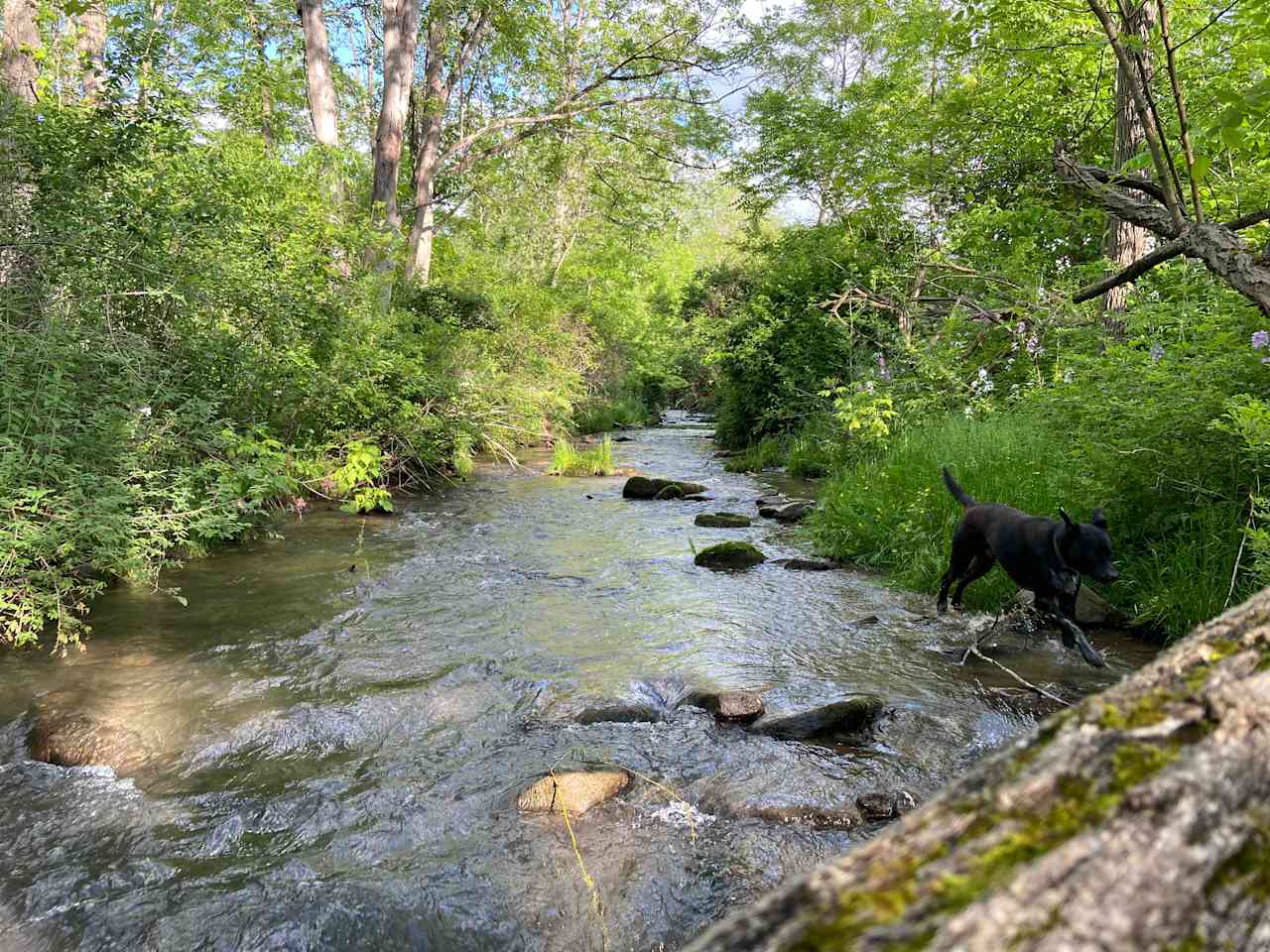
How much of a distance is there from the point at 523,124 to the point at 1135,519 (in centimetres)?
1822

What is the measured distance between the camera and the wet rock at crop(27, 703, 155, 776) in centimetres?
455

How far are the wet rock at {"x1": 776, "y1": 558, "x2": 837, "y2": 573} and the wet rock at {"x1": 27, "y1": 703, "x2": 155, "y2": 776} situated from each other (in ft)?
22.0

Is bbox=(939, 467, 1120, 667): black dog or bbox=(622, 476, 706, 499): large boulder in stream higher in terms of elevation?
bbox=(939, 467, 1120, 667): black dog

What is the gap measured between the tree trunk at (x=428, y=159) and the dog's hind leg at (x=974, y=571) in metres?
14.4

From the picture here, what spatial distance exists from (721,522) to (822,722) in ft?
22.7

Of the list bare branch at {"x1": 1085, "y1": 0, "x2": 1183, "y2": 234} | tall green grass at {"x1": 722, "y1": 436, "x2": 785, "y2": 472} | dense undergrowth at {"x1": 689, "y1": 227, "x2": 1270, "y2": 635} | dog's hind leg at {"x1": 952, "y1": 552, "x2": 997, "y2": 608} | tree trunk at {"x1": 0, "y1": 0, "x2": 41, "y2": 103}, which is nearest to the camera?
bare branch at {"x1": 1085, "y1": 0, "x2": 1183, "y2": 234}

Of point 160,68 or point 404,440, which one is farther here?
point 404,440

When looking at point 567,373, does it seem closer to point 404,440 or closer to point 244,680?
point 404,440

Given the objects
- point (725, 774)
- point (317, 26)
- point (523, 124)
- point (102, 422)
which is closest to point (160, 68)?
point (102, 422)

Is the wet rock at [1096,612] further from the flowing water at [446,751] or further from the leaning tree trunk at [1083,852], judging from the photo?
the leaning tree trunk at [1083,852]

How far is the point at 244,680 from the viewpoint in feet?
19.1

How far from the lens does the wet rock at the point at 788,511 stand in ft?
39.8

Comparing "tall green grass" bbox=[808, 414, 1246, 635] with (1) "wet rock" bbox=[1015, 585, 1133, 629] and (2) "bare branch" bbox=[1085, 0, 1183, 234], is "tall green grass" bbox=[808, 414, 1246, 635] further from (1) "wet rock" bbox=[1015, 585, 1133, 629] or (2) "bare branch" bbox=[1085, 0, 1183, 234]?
(2) "bare branch" bbox=[1085, 0, 1183, 234]

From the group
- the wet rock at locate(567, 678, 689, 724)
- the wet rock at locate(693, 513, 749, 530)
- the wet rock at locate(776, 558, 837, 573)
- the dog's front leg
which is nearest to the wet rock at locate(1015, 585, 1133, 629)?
the dog's front leg
